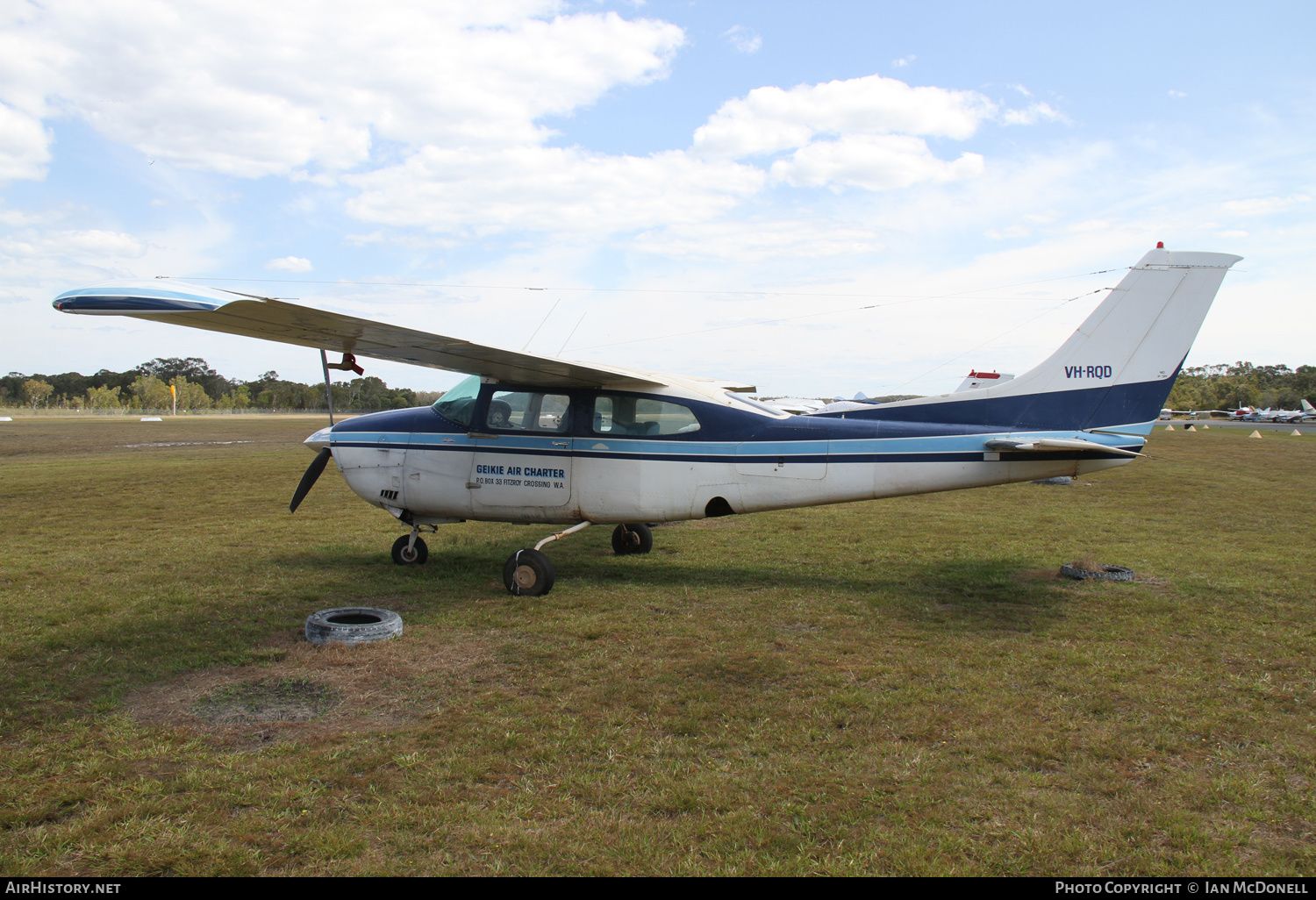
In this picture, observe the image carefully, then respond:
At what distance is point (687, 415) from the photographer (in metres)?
8.05

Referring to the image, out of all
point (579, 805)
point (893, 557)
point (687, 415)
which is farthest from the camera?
point (893, 557)

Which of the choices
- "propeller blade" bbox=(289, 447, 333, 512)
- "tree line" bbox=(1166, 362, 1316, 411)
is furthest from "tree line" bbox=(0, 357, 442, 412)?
"tree line" bbox=(1166, 362, 1316, 411)

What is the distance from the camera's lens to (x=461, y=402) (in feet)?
27.9

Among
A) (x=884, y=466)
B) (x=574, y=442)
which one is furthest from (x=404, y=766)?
(x=884, y=466)

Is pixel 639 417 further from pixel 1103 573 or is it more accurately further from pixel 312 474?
pixel 1103 573

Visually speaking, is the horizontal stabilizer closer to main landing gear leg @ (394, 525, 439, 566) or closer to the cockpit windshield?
the cockpit windshield

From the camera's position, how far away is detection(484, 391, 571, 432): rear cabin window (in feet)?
27.1

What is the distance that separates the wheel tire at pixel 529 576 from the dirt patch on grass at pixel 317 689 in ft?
4.77

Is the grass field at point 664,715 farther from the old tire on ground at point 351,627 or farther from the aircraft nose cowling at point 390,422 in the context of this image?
the aircraft nose cowling at point 390,422

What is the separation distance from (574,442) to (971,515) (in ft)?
27.1

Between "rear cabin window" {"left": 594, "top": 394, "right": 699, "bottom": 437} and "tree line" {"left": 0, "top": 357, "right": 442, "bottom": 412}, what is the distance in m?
119

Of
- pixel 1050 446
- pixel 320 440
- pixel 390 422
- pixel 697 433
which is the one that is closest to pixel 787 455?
pixel 697 433

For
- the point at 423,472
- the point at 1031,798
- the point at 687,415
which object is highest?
the point at 687,415

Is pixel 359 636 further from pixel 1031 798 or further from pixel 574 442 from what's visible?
pixel 1031 798
